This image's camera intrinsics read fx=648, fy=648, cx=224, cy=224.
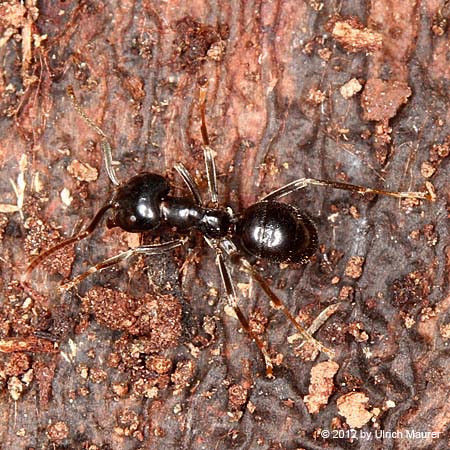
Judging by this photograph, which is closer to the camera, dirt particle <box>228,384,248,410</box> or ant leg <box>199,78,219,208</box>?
dirt particle <box>228,384,248,410</box>

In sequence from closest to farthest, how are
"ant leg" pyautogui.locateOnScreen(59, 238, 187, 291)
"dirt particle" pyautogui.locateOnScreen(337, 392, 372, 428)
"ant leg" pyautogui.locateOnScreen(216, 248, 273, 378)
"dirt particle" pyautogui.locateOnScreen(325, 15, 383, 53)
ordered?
"dirt particle" pyautogui.locateOnScreen(337, 392, 372, 428) < "ant leg" pyautogui.locateOnScreen(216, 248, 273, 378) < "ant leg" pyautogui.locateOnScreen(59, 238, 187, 291) < "dirt particle" pyautogui.locateOnScreen(325, 15, 383, 53)

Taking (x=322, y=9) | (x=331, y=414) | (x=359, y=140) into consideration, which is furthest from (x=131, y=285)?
(x=322, y=9)

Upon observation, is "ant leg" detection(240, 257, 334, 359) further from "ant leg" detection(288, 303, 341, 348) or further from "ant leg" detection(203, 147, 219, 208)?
"ant leg" detection(203, 147, 219, 208)

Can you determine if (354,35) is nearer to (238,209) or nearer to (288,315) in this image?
(238,209)

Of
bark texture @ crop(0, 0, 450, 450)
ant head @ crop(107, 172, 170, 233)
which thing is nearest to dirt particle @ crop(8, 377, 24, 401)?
bark texture @ crop(0, 0, 450, 450)

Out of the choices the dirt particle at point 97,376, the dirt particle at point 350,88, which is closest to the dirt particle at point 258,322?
the dirt particle at point 97,376

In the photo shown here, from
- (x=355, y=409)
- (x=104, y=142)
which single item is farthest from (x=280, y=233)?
(x=104, y=142)
